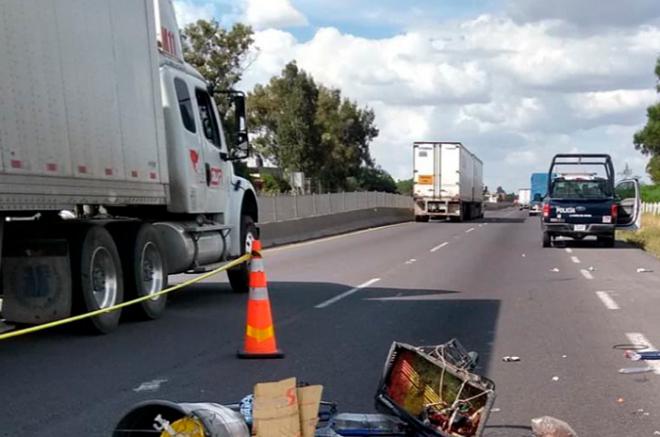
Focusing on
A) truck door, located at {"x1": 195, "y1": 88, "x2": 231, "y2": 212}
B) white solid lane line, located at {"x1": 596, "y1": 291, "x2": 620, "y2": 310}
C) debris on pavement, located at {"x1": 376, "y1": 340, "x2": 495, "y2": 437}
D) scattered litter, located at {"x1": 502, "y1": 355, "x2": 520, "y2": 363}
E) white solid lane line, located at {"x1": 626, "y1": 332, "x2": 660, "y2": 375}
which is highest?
truck door, located at {"x1": 195, "y1": 88, "x2": 231, "y2": 212}

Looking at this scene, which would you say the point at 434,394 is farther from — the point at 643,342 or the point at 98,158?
the point at 98,158

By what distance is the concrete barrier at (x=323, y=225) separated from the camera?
26219mm

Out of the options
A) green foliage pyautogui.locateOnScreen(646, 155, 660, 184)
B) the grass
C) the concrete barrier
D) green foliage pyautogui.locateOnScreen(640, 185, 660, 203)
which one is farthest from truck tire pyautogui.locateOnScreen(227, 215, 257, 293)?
green foliage pyautogui.locateOnScreen(646, 155, 660, 184)

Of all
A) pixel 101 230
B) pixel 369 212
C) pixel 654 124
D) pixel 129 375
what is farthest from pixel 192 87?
pixel 654 124

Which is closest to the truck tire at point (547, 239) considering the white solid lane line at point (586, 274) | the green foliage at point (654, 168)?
the white solid lane line at point (586, 274)

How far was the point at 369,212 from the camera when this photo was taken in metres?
42.6

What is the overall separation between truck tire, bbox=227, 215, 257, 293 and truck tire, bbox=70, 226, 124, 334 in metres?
3.82

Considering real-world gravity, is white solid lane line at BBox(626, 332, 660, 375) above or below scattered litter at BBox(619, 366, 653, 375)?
below

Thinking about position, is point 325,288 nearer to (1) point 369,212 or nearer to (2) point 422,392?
(2) point 422,392

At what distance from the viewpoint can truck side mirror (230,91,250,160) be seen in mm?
12148

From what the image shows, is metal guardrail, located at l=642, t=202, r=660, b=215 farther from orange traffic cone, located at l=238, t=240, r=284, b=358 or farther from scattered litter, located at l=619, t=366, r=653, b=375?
orange traffic cone, located at l=238, t=240, r=284, b=358

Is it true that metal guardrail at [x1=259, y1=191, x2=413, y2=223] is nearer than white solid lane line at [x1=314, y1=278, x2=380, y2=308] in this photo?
No

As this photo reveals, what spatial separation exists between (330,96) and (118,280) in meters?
66.7

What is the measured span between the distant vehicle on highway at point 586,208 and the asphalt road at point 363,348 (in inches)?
287
